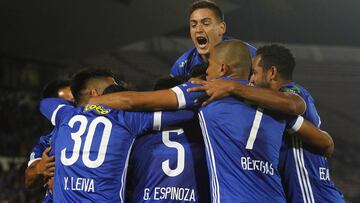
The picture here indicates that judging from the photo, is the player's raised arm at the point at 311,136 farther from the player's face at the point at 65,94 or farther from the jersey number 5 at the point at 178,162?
the player's face at the point at 65,94

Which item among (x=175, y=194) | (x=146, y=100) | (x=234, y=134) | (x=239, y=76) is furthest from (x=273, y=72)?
(x=175, y=194)

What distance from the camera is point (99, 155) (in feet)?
10.7

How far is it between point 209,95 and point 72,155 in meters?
0.88

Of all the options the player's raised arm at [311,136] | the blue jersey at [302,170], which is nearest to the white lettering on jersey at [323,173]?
the blue jersey at [302,170]

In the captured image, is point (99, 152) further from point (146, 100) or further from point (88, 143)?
point (146, 100)

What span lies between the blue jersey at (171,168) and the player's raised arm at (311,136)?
1.82 ft

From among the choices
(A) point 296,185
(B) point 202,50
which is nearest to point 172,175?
(A) point 296,185

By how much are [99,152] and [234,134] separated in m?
0.78

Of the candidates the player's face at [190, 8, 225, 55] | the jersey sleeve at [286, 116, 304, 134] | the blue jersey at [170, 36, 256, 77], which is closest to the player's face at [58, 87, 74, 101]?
the blue jersey at [170, 36, 256, 77]

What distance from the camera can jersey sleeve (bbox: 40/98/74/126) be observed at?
3.82m

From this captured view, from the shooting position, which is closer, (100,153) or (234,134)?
(234,134)

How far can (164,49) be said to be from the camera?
16312 mm

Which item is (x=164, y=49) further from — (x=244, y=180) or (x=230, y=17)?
(x=244, y=180)

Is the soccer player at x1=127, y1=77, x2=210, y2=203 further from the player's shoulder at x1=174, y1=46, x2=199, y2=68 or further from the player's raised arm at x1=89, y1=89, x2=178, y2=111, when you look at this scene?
the player's shoulder at x1=174, y1=46, x2=199, y2=68
